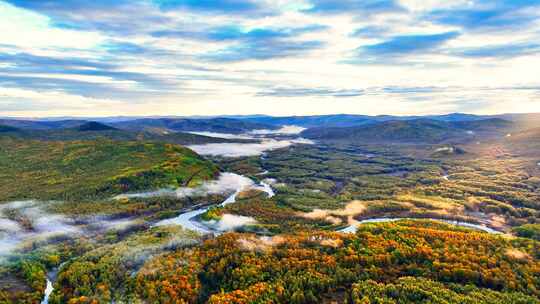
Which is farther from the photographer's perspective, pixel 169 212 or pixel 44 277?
pixel 169 212

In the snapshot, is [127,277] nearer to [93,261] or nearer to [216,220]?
[93,261]

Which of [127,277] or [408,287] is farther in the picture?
[127,277]

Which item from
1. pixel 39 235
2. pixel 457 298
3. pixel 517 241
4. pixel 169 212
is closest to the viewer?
pixel 457 298

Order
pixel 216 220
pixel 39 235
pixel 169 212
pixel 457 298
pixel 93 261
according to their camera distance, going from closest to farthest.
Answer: pixel 457 298 < pixel 93 261 < pixel 39 235 < pixel 216 220 < pixel 169 212

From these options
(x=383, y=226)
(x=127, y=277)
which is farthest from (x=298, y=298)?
(x=383, y=226)

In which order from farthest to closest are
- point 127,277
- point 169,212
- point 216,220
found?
1. point 169,212
2. point 216,220
3. point 127,277

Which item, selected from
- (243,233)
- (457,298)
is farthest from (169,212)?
(457,298)

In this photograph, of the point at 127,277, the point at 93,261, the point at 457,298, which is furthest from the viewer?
the point at 93,261

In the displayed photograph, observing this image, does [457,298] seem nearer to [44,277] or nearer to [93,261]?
[93,261]
